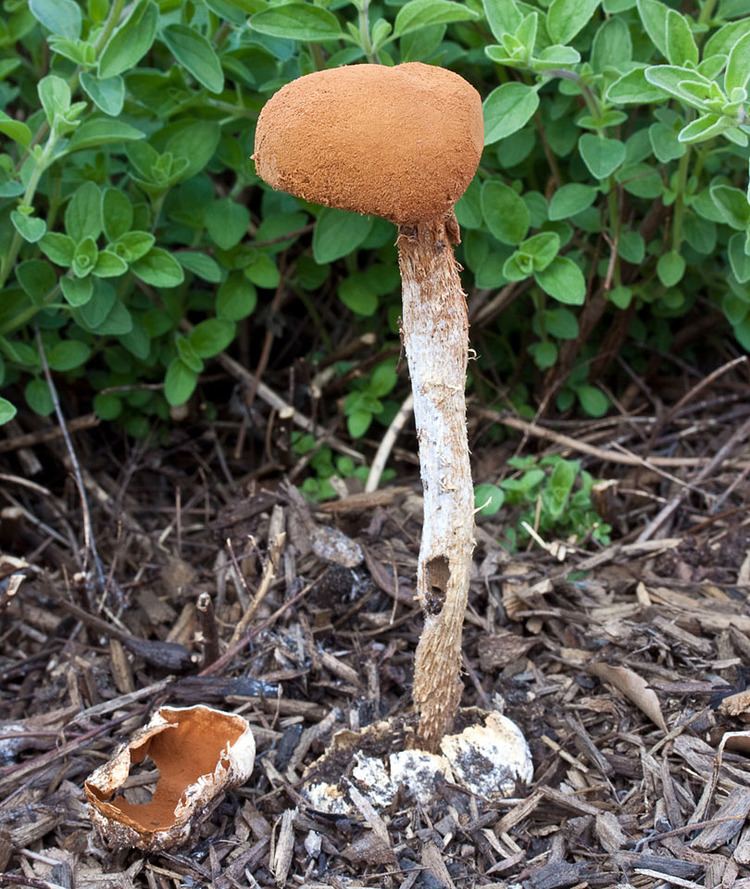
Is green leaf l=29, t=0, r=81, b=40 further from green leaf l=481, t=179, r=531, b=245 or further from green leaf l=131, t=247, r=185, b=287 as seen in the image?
green leaf l=481, t=179, r=531, b=245

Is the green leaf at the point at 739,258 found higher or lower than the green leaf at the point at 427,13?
lower

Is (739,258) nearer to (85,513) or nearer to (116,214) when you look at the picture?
(116,214)

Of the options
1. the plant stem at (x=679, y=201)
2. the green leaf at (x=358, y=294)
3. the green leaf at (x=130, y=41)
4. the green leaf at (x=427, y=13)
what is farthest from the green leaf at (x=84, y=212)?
the plant stem at (x=679, y=201)

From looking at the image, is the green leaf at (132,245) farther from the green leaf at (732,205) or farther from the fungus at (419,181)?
the green leaf at (732,205)

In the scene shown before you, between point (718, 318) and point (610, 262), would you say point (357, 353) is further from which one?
point (718, 318)

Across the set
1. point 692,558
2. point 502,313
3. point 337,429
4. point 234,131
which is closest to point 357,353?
point 337,429

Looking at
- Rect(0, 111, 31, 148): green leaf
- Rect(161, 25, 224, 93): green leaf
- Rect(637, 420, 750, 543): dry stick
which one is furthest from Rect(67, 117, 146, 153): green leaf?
Rect(637, 420, 750, 543): dry stick

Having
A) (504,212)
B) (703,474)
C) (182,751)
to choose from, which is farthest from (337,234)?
(182,751)
